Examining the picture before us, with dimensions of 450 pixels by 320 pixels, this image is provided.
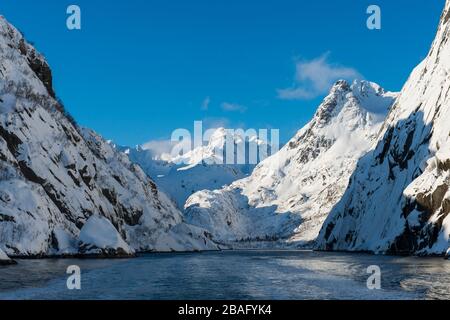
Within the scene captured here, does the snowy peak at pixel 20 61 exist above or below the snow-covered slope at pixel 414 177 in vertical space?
above

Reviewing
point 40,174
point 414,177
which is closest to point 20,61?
point 40,174

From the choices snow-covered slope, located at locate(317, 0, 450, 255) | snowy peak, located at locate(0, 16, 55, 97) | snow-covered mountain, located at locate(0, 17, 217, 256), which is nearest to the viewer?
snow-covered mountain, located at locate(0, 17, 217, 256)

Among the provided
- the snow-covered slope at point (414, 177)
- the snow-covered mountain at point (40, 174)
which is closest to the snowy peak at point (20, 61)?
the snow-covered mountain at point (40, 174)

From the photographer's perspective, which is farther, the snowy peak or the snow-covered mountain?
the snowy peak

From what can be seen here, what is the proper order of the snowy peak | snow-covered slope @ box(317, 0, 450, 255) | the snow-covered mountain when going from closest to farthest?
1. the snow-covered mountain
2. snow-covered slope @ box(317, 0, 450, 255)
3. the snowy peak

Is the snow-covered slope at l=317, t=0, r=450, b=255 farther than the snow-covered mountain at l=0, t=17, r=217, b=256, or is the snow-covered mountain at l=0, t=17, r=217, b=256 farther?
the snow-covered slope at l=317, t=0, r=450, b=255

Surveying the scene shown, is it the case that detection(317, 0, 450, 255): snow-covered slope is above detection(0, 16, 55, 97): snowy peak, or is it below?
below

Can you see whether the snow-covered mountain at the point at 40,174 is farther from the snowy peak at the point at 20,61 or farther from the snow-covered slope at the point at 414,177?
the snow-covered slope at the point at 414,177

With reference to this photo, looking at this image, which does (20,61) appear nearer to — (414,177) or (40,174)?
(40,174)

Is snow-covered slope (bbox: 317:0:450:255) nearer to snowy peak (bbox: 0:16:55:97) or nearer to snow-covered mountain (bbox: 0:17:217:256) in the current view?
snow-covered mountain (bbox: 0:17:217:256)

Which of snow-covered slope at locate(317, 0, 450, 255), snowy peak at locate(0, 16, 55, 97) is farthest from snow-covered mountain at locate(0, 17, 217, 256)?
snow-covered slope at locate(317, 0, 450, 255)
